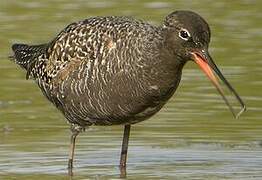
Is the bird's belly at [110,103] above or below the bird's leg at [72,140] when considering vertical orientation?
above

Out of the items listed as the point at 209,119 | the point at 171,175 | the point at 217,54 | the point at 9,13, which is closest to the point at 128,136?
the point at 171,175

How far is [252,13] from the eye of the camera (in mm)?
24719

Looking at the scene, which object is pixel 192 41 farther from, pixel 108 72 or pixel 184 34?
pixel 108 72

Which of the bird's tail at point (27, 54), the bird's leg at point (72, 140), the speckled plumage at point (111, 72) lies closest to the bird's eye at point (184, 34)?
A: the speckled plumage at point (111, 72)

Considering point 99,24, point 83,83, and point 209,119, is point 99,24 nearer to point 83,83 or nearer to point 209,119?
point 83,83

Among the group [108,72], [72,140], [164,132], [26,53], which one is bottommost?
[164,132]

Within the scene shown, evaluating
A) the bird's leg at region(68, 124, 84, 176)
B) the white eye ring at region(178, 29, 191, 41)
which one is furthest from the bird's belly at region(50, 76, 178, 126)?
the white eye ring at region(178, 29, 191, 41)

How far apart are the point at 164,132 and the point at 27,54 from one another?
6.46 feet

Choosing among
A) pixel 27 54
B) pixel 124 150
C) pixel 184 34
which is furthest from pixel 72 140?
pixel 184 34

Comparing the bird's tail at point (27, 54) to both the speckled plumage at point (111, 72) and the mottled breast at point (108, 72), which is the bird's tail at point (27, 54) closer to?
the speckled plumage at point (111, 72)

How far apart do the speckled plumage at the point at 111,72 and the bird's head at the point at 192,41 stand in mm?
171

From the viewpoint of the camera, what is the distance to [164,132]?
60.5 ft

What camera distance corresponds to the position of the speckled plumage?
15.8 meters

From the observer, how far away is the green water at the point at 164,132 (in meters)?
17.1
